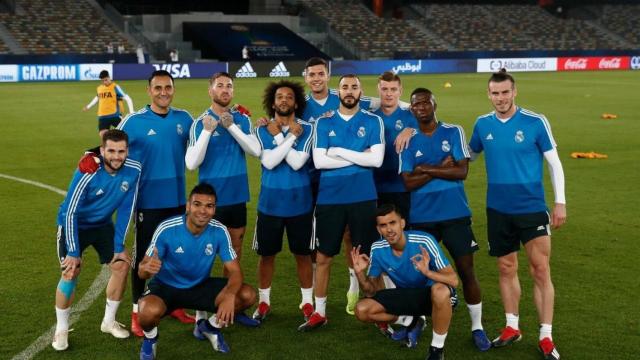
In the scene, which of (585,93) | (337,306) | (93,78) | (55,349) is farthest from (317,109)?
(93,78)

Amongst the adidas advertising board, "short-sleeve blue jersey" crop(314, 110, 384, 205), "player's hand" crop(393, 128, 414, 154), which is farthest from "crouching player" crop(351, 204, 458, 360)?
the adidas advertising board

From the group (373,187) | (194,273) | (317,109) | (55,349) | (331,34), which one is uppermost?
(331,34)

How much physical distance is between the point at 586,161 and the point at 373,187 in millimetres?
10343

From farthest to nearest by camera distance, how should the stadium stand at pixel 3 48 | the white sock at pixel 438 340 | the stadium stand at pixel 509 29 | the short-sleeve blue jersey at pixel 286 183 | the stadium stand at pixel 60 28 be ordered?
the stadium stand at pixel 509 29
the stadium stand at pixel 60 28
the stadium stand at pixel 3 48
the short-sleeve blue jersey at pixel 286 183
the white sock at pixel 438 340

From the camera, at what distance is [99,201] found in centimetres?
652

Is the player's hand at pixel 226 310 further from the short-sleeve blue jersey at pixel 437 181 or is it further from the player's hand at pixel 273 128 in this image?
the short-sleeve blue jersey at pixel 437 181

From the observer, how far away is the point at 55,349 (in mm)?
6418

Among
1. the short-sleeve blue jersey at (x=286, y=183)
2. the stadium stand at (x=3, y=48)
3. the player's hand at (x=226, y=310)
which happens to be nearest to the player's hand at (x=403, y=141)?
the short-sleeve blue jersey at (x=286, y=183)

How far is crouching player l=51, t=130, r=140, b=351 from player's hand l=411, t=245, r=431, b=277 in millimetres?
2407

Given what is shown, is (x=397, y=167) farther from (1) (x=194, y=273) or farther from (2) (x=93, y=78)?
(2) (x=93, y=78)

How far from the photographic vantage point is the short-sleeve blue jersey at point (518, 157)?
20.6 ft

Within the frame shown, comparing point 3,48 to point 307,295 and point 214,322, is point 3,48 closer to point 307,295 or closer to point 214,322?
point 307,295

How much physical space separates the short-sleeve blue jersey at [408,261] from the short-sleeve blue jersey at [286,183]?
1053 millimetres

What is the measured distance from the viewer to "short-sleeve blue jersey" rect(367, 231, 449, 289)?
607 centimetres
